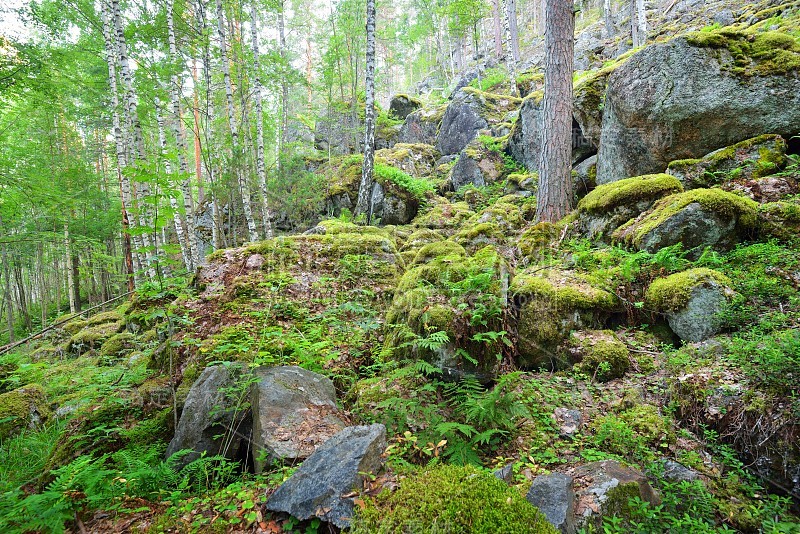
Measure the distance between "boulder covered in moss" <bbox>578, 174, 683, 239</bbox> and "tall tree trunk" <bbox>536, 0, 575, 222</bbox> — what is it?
3.47ft

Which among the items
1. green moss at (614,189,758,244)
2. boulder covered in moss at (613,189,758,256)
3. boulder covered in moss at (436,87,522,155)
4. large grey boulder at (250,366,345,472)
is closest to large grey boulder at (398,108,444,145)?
boulder covered in moss at (436,87,522,155)

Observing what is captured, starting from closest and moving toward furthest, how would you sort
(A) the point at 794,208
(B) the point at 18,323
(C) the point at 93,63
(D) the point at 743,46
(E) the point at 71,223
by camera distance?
(A) the point at 794,208 → (D) the point at 743,46 → (C) the point at 93,63 → (E) the point at 71,223 → (B) the point at 18,323

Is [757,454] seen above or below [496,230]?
below

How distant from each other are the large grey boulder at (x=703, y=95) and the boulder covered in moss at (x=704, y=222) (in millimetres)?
2159

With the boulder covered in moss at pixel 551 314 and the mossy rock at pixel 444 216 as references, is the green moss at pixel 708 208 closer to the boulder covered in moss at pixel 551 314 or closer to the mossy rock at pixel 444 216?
the boulder covered in moss at pixel 551 314

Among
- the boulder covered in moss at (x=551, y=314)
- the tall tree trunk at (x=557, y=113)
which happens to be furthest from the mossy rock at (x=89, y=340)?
the tall tree trunk at (x=557, y=113)

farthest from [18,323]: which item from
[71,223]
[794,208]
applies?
[794,208]

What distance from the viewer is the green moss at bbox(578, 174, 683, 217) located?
5.73m

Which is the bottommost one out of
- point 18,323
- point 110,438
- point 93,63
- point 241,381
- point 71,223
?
point 18,323

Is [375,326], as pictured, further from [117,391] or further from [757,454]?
[757,454]

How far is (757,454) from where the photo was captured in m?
2.79

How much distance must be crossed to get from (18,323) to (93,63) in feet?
50.7

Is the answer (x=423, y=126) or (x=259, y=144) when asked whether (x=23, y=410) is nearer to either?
(x=259, y=144)

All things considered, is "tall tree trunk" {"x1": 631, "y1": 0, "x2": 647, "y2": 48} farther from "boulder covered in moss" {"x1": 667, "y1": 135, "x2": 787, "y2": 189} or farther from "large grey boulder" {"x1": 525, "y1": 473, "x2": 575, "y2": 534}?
"large grey boulder" {"x1": 525, "y1": 473, "x2": 575, "y2": 534}
